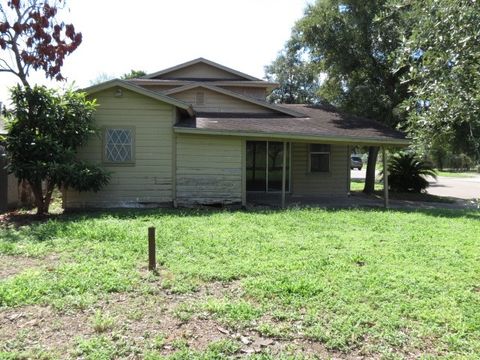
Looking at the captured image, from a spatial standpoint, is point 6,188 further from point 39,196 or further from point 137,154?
point 137,154

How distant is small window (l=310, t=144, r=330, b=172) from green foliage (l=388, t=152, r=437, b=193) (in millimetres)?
5118

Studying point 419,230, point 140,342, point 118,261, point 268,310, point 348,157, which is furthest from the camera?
point 348,157

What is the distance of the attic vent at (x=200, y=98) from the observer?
16703 mm

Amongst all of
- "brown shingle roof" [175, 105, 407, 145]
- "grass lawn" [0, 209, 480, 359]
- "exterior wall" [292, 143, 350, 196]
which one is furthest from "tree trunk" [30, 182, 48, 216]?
"exterior wall" [292, 143, 350, 196]

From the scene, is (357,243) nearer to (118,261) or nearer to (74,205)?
(118,261)

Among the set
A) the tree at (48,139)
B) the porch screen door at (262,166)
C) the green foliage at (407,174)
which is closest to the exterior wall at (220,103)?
the porch screen door at (262,166)

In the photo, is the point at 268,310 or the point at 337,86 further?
the point at 337,86

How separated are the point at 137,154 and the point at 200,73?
7.84m

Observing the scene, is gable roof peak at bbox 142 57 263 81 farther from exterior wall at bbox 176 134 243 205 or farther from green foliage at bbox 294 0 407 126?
exterior wall at bbox 176 134 243 205

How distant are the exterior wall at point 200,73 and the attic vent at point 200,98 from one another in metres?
3.15

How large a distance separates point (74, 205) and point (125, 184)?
4.91 ft

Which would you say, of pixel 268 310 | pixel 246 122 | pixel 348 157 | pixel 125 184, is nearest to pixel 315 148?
pixel 348 157

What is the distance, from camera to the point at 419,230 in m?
9.74

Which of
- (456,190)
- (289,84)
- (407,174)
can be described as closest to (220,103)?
(407,174)
